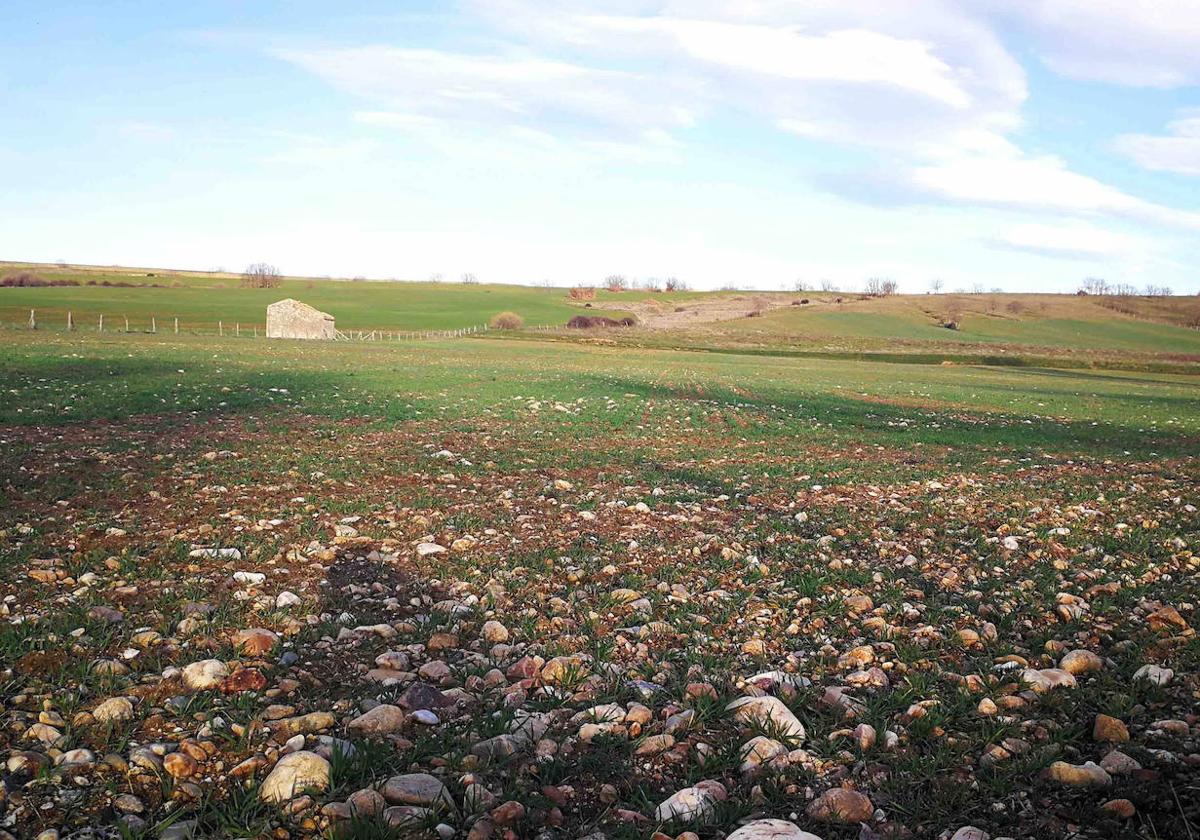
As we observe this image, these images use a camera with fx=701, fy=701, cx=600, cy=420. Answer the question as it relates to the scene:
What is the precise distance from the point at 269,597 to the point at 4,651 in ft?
5.24

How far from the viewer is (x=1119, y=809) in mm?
3014

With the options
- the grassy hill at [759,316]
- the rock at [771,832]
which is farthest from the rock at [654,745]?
the grassy hill at [759,316]

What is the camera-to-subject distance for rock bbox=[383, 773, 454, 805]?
315 cm

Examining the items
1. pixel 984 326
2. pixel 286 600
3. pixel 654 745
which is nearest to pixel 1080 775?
pixel 654 745

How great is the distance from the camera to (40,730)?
345 cm

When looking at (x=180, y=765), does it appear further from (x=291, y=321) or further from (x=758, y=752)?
(x=291, y=321)

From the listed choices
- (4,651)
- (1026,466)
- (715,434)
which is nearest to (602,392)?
(715,434)

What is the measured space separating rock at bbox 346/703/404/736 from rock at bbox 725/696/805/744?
183 cm

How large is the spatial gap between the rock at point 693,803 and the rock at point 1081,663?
2621 millimetres

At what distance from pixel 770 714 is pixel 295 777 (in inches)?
96.1

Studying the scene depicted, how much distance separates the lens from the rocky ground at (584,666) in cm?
314

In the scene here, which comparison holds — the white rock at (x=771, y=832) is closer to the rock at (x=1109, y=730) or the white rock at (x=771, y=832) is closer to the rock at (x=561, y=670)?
the rock at (x=561, y=670)

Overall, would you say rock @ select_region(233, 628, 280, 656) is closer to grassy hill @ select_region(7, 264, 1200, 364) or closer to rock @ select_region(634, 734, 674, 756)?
rock @ select_region(634, 734, 674, 756)

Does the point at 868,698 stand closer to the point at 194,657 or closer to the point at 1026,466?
the point at 194,657
